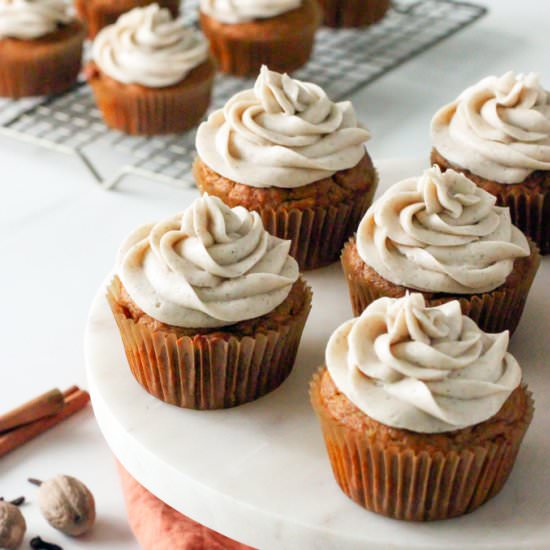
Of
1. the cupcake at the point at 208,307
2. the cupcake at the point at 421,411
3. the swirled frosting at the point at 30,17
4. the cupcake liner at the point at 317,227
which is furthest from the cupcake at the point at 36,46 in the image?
the cupcake at the point at 421,411

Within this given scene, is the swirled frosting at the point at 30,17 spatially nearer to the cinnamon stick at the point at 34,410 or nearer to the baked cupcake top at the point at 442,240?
the cinnamon stick at the point at 34,410

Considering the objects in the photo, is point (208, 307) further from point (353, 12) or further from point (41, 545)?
point (353, 12)

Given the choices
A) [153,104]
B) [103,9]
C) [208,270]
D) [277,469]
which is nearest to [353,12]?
[103,9]

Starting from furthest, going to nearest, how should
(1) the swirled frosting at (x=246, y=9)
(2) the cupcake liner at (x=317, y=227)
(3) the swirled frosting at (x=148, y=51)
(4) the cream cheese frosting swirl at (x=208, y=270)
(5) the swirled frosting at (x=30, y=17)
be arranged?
1. (1) the swirled frosting at (x=246, y=9)
2. (5) the swirled frosting at (x=30, y=17)
3. (3) the swirled frosting at (x=148, y=51)
4. (2) the cupcake liner at (x=317, y=227)
5. (4) the cream cheese frosting swirl at (x=208, y=270)

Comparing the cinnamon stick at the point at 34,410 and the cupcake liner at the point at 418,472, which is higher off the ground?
the cupcake liner at the point at 418,472

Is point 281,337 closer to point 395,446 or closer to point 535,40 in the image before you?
point 395,446

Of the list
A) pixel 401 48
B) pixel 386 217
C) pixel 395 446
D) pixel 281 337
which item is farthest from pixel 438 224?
pixel 401 48
